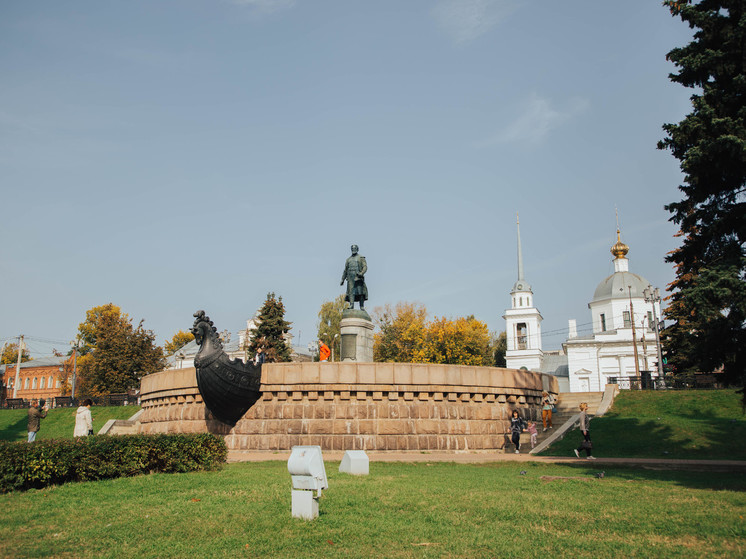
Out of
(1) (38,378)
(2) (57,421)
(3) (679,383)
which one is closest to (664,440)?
(3) (679,383)

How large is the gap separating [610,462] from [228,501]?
9360mm

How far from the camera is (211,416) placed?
18547 millimetres

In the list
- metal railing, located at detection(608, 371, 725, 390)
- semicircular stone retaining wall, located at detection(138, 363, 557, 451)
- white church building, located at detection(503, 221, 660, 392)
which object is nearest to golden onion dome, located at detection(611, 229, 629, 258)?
white church building, located at detection(503, 221, 660, 392)

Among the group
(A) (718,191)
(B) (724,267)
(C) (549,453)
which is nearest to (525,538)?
(B) (724,267)

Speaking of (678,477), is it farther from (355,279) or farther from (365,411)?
(355,279)

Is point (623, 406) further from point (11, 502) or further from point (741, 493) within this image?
point (11, 502)

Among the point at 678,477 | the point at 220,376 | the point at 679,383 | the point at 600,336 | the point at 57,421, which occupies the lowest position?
the point at 678,477

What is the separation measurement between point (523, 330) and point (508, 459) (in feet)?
217

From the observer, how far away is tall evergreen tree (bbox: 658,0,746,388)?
32.8 ft

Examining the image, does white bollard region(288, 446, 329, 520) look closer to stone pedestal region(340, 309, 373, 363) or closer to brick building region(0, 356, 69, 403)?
stone pedestal region(340, 309, 373, 363)

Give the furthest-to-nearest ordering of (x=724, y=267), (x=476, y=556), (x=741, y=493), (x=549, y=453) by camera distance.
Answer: (x=549, y=453)
(x=724, y=267)
(x=741, y=493)
(x=476, y=556)

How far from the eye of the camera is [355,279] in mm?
22859

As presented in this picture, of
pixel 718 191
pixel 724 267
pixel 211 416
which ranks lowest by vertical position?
pixel 211 416

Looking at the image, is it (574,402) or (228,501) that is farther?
(574,402)
